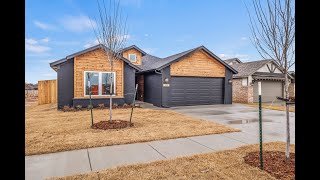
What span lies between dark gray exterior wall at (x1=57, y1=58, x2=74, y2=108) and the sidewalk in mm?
9674

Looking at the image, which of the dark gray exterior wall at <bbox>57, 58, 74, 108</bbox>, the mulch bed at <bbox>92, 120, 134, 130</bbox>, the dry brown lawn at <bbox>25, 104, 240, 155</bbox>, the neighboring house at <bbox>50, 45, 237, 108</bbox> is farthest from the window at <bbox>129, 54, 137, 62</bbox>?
the dry brown lawn at <bbox>25, 104, 240, 155</bbox>

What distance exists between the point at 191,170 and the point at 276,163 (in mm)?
1884

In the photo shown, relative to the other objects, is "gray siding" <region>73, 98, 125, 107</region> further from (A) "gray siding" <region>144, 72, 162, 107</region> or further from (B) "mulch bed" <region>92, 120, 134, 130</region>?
(B) "mulch bed" <region>92, 120, 134, 130</region>

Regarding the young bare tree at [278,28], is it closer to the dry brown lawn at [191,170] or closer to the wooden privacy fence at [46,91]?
the dry brown lawn at [191,170]

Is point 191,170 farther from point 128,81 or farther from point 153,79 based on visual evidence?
point 153,79

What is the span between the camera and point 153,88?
17.1 metres

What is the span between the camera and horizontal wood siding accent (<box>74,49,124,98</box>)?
13.8 metres

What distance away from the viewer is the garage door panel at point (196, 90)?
632 inches

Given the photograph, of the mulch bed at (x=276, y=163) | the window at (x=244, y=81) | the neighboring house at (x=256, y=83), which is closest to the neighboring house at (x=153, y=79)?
the window at (x=244, y=81)

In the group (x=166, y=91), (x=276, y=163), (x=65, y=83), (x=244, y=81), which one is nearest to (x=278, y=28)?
(x=276, y=163)

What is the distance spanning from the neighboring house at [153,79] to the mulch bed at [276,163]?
1041 cm
